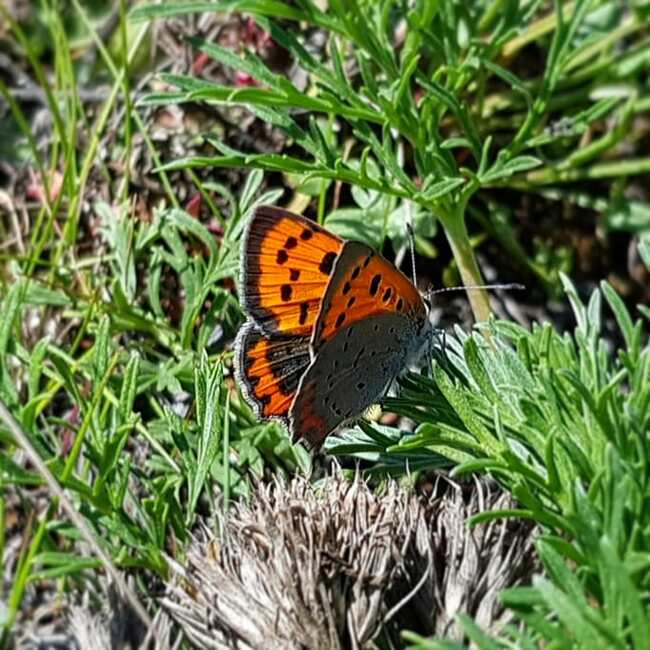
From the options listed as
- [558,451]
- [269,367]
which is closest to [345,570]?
[558,451]

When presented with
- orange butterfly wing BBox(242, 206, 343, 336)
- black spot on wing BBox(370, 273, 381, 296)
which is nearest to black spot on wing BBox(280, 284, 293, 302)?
orange butterfly wing BBox(242, 206, 343, 336)

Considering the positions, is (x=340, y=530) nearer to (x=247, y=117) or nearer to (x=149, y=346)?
(x=149, y=346)

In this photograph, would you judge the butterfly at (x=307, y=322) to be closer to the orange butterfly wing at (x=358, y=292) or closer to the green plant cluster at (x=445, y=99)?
the orange butterfly wing at (x=358, y=292)

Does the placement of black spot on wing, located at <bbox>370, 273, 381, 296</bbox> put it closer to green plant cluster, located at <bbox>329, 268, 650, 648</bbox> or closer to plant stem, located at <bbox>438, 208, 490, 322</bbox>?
green plant cluster, located at <bbox>329, 268, 650, 648</bbox>

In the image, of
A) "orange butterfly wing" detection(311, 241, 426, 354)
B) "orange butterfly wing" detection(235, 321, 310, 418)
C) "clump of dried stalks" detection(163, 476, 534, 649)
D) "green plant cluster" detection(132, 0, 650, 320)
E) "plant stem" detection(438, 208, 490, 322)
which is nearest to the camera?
"clump of dried stalks" detection(163, 476, 534, 649)

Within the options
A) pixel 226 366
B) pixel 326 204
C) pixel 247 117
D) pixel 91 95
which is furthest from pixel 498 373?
pixel 91 95

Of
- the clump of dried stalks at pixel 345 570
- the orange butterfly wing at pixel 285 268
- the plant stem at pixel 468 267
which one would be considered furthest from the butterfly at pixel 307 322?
the plant stem at pixel 468 267
